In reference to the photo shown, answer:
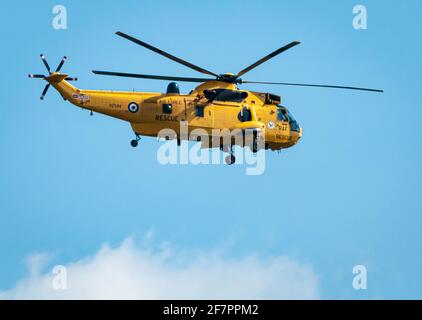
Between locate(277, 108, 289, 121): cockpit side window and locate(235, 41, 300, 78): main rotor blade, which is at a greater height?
locate(235, 41, 300, 78): main rotor blade

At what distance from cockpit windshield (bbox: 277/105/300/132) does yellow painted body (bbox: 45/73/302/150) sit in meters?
0.56

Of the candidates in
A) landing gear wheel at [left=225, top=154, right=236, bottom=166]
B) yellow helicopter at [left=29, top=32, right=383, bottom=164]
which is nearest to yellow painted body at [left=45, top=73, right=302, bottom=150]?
yellow helicopter at [left=29, top=32, right=383, bottom=164]

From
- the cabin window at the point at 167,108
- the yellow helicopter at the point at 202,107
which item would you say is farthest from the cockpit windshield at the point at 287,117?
the cabin window at the point at 167,108

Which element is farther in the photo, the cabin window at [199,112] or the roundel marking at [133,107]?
the cabin window at [199,112]

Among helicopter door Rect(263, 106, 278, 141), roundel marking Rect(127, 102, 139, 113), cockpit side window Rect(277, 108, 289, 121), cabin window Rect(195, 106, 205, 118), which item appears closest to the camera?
roundel marking Rect(127, 102, 139, 113)

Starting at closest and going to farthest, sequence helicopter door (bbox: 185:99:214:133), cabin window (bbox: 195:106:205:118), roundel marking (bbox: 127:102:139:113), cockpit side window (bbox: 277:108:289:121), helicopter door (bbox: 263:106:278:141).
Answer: roundel marking (bbox: 127:102:139:113) → helicopter door (bbox: 185:99:214:133) → cabin window (bbox: 195:106:205:118) → helicopter door (bbox: 263:106:278:141) → cockpit side window (bbox: 277:108:289:121)

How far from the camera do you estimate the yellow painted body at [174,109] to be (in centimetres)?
5888

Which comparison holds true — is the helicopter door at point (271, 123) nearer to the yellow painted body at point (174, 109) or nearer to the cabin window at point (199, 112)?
the yellow painted body at point (174, 109)

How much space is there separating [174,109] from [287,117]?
7293 mm

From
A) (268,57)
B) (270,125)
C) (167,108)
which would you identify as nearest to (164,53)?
(167,108)

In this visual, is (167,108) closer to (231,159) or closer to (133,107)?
(133,107)

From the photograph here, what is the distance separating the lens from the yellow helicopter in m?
58.9

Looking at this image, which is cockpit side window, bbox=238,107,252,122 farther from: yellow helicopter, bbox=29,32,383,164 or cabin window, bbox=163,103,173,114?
cabin window, bbox=163,103,173,114
